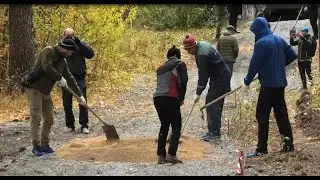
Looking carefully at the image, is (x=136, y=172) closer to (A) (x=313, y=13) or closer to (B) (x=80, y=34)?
(B) (x=80, y=34)

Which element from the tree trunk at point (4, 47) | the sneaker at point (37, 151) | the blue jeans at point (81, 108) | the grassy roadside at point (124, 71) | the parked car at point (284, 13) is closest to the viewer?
the sneaker at point (37, 151)

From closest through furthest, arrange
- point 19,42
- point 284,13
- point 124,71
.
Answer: point 19,42 < point 124,71 < point 284,13

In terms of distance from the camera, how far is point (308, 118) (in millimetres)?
11188

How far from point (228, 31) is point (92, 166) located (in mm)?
5715

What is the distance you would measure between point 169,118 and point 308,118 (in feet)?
15.3

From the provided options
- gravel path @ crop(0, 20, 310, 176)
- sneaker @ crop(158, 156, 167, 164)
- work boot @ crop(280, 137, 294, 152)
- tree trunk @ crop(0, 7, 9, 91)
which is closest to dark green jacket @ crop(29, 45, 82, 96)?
gravel path @ crop(0, 20, 310, 176)

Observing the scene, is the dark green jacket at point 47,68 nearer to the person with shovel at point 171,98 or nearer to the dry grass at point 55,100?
the person with shovel at point 171,98

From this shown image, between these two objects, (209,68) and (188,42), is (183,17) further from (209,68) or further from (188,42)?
(188,42)

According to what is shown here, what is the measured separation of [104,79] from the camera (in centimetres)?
1588

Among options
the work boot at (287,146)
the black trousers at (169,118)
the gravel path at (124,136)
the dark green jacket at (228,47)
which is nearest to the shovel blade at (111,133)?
the gravel path at (124,136)

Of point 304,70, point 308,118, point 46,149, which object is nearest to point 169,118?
point 46,149

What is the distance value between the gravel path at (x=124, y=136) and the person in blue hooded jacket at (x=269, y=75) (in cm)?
71

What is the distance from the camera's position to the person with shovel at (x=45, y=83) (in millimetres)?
7801

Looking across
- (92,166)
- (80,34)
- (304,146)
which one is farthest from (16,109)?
(304,146)
